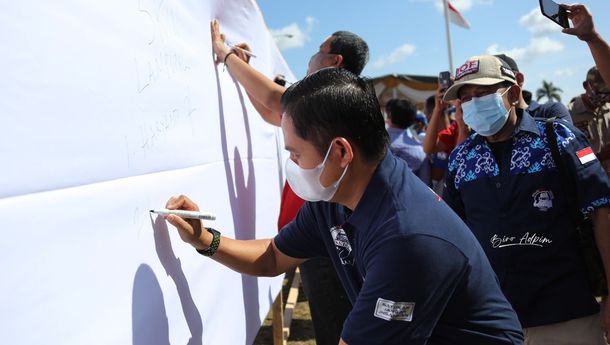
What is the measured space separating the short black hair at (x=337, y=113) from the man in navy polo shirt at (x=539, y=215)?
935 mm

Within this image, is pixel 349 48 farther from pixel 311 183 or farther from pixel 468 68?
pixel 311 183

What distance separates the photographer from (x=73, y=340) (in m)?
0.90

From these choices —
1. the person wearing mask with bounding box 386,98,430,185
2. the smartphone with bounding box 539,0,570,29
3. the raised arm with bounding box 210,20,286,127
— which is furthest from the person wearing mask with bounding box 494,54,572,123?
the person wearing mask with bounding box 386,98,430,185

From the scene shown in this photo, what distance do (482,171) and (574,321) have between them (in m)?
0.66

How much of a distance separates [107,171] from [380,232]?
599mm

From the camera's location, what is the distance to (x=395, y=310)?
1107 millimetres

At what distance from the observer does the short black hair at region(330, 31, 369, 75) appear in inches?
91.2

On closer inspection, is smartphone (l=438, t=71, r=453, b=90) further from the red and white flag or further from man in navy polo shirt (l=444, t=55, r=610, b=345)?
the red and white flag

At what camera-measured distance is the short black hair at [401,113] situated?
4.40 meters

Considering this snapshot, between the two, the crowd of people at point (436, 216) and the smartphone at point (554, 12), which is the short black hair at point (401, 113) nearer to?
the crowd of people at point (436, 216)

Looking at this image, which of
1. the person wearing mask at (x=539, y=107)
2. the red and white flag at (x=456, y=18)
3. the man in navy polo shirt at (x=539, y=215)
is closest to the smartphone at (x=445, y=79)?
the person wearing mask at (x=539, y=107)

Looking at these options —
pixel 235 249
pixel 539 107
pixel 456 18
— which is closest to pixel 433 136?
pixel 539 107

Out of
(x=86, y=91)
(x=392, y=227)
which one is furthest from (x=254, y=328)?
(x=86, y=91)

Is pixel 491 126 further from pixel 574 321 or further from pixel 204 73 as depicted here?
pixel 204 73
